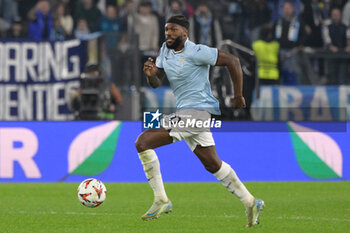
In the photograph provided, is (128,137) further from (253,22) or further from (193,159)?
(253,22)

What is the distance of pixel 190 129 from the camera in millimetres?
7879

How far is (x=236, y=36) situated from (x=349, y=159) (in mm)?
4598

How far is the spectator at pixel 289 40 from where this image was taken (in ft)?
55.0

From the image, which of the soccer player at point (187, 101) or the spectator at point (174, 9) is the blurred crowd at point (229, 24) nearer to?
the spectator at point (174, 9)

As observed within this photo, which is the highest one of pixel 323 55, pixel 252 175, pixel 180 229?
pixel 323 55

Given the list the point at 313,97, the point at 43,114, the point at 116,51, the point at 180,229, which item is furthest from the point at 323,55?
the point at 180,229

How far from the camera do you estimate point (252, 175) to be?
1409 cm

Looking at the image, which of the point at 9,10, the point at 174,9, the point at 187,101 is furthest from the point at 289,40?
the point at 187,101

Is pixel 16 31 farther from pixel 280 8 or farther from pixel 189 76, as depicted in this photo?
pixel 189 76

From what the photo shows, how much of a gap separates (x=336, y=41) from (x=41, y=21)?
6530mm

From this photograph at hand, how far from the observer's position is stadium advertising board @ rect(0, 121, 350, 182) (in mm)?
14000

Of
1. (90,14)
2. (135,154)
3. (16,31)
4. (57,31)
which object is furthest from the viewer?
(90,14)

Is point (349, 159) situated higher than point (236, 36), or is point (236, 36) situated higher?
point (236, 36)

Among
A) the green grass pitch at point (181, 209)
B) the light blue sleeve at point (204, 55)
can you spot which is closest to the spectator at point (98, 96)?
the green grass pitch at point (181, 209)
